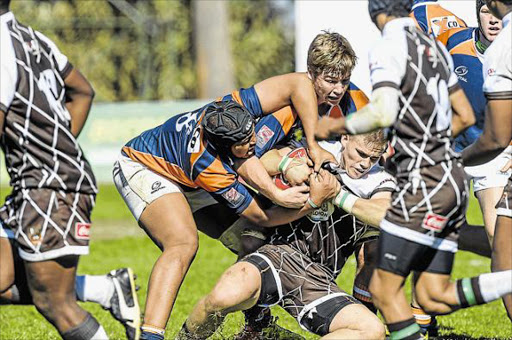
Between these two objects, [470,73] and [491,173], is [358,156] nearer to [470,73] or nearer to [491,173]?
[491,173]

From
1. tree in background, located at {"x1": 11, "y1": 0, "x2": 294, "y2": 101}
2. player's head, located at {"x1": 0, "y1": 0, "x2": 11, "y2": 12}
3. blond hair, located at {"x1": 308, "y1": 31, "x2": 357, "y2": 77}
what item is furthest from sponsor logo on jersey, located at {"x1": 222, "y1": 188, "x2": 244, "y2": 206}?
tree in background, located at {"x1": 11, "y1": 0, "x2": 294, "y2": 101}

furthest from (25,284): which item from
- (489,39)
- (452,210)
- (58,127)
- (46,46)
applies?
(489,39)

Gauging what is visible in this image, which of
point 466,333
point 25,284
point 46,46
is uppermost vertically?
point 46,46

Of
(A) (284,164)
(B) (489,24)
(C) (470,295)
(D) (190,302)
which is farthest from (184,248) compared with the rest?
(D) (190,302)

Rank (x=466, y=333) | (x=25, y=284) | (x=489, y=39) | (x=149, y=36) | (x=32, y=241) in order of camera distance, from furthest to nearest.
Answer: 1. (x=149, y=36)
2. (x=466, y=333)
3. (x=489, y=39)
4. (x=25, y=284)
5. (x=32, y=241)

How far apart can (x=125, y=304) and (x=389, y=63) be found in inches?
77.0

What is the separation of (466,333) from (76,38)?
2133 cm

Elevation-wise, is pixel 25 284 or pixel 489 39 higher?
pixel 489 39

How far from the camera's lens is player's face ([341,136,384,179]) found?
18.2ft

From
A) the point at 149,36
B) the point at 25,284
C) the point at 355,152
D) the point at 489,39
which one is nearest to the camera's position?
the point at 25,284

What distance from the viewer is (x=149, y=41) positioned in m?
26.5

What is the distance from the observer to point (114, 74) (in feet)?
91.9

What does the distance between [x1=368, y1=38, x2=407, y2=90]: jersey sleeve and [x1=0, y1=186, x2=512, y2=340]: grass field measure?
2.25 m

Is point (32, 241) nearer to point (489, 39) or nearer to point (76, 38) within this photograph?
point (489, 39)
